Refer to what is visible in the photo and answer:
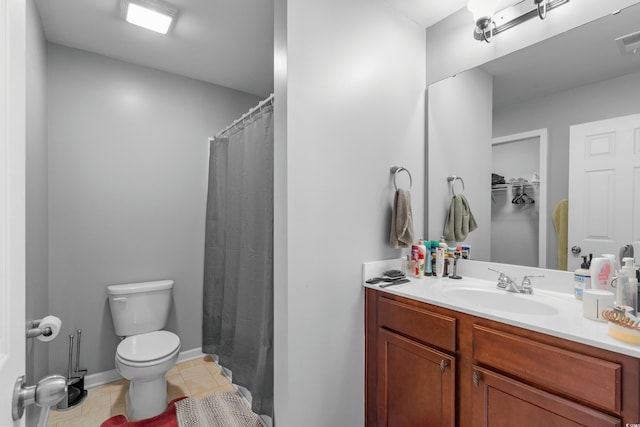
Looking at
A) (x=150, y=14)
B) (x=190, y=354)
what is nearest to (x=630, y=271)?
(x=150, y=14)

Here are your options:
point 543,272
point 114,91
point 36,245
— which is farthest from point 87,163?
point 543,272

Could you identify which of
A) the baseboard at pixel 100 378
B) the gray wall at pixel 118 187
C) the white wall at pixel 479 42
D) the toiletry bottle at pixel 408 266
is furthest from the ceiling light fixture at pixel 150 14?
the baseboard at pixel 100 378

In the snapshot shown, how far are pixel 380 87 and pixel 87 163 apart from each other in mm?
2181

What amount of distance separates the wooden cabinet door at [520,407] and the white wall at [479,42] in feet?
5.27

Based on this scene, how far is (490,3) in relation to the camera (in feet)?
5.18

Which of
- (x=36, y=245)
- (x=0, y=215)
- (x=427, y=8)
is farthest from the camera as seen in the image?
(x=427, y=8)

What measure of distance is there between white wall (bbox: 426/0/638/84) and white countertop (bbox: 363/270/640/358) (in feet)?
4.21

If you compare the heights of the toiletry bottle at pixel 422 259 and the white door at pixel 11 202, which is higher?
the white door at pixel 11 202

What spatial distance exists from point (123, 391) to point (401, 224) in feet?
7.65

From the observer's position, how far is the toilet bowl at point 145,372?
5.85 feet

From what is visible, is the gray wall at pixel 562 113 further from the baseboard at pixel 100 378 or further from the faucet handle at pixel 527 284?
the baseboard at pixel 100 378

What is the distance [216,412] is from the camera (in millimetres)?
1910

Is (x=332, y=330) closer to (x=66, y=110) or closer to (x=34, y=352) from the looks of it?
(x=34, y=352)

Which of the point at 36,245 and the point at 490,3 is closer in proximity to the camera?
the point at 490,3
